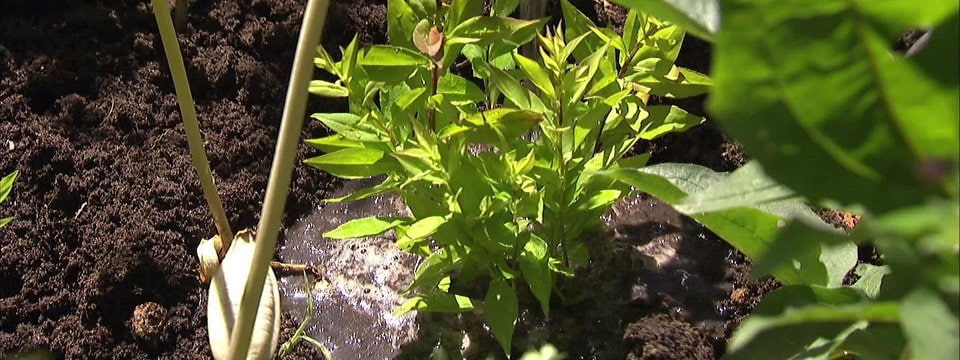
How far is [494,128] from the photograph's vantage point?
86 cm

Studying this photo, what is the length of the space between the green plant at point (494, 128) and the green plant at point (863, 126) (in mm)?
476

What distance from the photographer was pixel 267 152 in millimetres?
1371

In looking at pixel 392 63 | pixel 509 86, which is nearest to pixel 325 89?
pixel 392 63

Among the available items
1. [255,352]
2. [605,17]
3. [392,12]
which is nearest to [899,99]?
[392,12]

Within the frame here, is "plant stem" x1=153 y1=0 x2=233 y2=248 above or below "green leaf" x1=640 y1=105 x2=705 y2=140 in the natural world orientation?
above

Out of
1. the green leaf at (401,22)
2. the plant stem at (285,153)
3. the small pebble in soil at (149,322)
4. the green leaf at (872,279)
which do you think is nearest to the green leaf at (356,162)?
the green leaf at (401,22)

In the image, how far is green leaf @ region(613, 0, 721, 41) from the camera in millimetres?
513

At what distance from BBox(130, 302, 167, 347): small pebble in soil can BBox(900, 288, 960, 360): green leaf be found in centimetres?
100

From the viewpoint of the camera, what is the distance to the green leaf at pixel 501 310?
0.98 meters

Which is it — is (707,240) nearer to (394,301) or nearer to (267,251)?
(394,301)

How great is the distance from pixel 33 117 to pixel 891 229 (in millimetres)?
1300

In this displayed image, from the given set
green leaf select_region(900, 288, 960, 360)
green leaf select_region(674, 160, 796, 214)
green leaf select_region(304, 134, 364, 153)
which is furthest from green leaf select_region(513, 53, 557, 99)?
green leaf select_region(900, 288, 960, 360)

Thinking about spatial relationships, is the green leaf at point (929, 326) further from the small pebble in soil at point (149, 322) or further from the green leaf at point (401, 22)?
the small pebble in soil at point (149, 322)

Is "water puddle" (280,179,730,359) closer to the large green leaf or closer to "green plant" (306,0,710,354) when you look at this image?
"green plant" (306,0,710,354)
